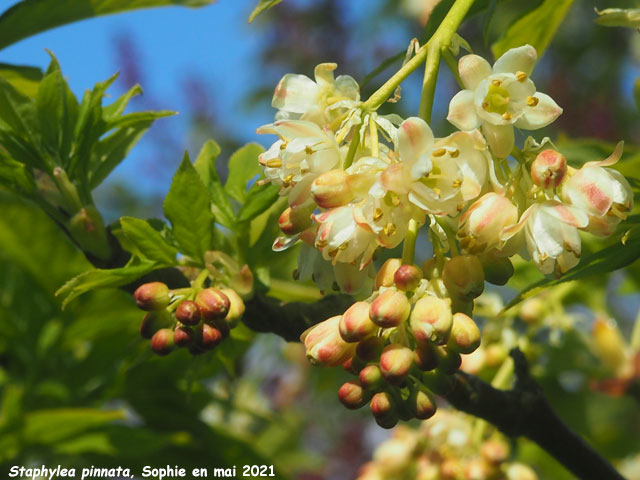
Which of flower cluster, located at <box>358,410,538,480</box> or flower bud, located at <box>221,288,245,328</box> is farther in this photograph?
flower cluster, located at <box>358,410,538,480</box>

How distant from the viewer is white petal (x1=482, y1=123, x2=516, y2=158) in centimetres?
75

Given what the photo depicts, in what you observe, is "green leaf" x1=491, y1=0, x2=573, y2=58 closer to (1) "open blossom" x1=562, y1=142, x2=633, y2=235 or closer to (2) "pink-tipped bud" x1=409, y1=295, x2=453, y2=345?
(1) "open blossom" x1=562, y1=142, x2=633, y2=235

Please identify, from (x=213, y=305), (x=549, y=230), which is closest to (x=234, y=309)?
(x=213, y=305)

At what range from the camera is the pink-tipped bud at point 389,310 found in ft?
2.31

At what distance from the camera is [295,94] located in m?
0.85

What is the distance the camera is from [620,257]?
85 centimetres

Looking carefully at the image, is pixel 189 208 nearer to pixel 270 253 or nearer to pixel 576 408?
pixel 270 253

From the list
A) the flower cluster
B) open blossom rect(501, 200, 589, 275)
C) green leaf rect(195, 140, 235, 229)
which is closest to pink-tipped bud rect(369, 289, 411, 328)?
open blossom rect(501, 200, 589, 275)

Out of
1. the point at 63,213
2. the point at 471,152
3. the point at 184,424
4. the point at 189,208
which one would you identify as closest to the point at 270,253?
→ the point at 189,208

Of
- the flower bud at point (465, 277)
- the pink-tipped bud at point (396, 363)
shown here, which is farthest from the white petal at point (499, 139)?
the pink-tipped bud at point (396, 363)

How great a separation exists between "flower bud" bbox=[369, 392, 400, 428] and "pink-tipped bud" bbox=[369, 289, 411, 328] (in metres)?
0.08

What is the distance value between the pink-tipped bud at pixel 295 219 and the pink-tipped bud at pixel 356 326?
11cm

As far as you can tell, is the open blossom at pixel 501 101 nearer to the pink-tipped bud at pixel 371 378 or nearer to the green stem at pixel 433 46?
the green stem at pixel 433 46

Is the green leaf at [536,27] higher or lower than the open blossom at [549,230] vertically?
higher
